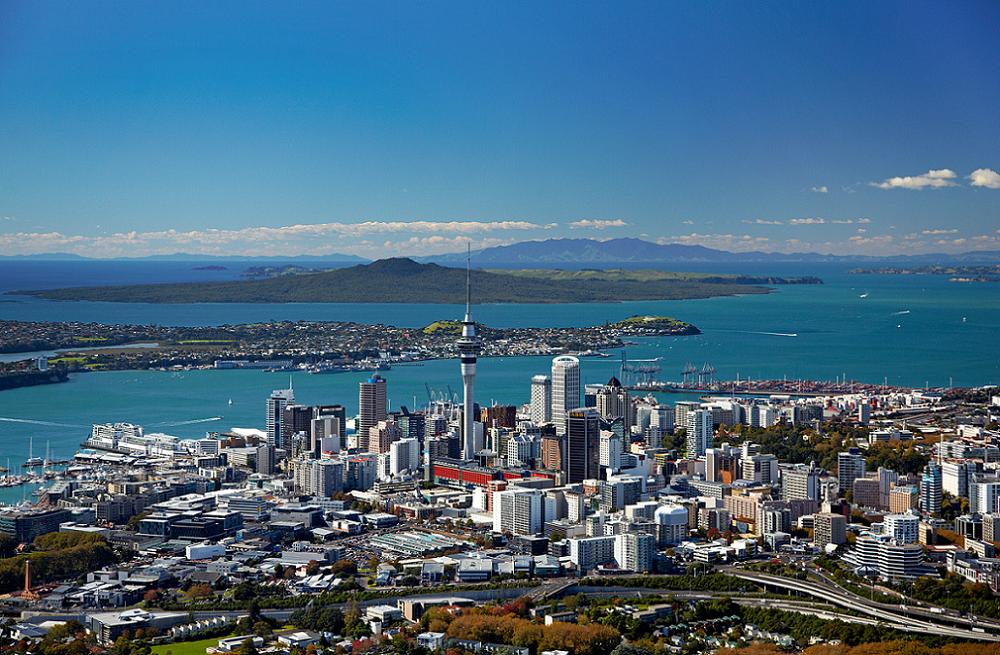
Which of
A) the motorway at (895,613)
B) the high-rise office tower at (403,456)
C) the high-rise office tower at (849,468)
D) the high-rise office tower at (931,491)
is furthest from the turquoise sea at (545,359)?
the high-rise office tower at (931,491)

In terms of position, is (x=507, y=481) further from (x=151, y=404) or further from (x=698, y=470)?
(x=151, y=404)

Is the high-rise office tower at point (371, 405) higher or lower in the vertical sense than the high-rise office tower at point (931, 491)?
higher

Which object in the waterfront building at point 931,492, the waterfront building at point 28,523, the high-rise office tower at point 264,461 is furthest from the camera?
the high-rise office tower at point 264,461

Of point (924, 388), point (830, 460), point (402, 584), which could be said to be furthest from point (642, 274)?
point (402, 584)

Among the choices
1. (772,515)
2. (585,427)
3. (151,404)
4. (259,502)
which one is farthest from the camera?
(151,404)

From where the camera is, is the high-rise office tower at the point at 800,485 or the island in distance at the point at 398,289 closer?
the high-rise office tower at the point at 800,485

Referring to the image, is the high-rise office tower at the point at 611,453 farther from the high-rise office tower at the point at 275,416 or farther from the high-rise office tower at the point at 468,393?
the high-rise office tower at the point at 275,416

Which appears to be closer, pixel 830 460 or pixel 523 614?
pixel 523 614

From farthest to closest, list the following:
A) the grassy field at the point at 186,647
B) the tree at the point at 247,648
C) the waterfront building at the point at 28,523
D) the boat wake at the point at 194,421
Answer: the boat wake at the point at 194,421
the waterfront building at the point at 28,523
the grassy field at the point at 186,647
the tree at the point at 247,648
